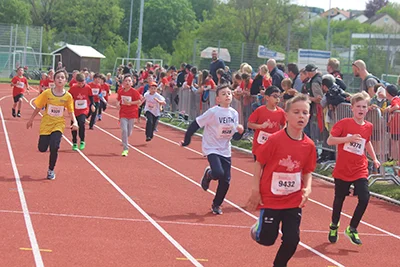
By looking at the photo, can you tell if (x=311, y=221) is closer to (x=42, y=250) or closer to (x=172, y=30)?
(x=42, y=250)

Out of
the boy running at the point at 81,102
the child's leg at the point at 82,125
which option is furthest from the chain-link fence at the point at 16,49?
the child's leg at the point at 82,125

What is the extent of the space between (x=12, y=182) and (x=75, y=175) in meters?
1.56

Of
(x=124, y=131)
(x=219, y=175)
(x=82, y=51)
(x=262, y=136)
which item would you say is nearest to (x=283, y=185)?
(x=219, y=175)

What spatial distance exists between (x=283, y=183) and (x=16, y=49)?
58.1 meters

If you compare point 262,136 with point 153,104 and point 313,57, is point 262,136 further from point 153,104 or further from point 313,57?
point 313,57

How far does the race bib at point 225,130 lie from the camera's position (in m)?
11.2

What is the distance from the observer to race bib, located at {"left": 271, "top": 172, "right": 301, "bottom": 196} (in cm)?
→ 704

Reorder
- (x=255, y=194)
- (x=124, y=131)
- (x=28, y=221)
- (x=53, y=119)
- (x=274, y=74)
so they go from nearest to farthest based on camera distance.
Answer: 1. (x=255, y=194)
2. (x=28, y=221)
3. (x=53, y=119)
4. (x=124, y=131)
5. (x=274, y=74)

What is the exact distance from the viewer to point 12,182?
12531 millimetres

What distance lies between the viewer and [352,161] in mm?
9523

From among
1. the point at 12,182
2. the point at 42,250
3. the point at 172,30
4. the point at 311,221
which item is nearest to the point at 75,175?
the point at 12,182

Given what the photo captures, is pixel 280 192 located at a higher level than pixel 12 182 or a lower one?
higher

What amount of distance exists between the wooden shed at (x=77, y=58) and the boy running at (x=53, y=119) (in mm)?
52313

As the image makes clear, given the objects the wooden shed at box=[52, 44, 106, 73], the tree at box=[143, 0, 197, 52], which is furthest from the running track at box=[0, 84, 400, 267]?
the tree at box=[143, 0, 197, 52]
